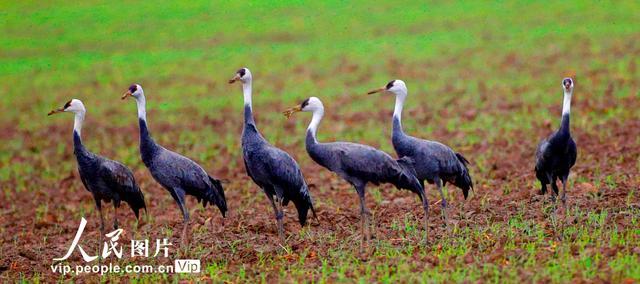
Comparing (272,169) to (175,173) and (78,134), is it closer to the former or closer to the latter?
(175,173)

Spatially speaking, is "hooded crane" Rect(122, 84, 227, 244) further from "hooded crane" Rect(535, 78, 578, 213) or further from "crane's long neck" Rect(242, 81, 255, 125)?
"hooded crane" Rect(535, 78, 578, 213)

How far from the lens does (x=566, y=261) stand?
355 inches

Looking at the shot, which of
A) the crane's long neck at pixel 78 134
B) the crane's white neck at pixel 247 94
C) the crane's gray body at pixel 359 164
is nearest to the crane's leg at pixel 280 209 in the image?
the crane's gray body at pixel 359 164

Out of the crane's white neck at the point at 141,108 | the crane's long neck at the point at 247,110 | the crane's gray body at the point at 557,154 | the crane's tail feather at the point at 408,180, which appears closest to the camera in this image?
the crane's tail feather at the point at 408,180

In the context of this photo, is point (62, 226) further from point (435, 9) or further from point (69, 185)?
point (435, 9)

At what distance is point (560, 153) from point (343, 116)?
9544 mm

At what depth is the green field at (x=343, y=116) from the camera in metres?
9.91

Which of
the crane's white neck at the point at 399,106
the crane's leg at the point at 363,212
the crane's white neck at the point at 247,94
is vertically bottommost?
the crane's leg at the point at 363,212

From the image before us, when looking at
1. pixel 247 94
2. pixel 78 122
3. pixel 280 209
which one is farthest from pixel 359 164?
pixel 78 122

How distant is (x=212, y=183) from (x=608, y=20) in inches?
763

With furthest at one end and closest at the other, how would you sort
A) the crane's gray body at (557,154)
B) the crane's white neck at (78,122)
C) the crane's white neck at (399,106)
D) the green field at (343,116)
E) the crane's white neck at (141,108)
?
the crane's white neck at (78,122) < the crane's white neck at (141,108) < the crane's white neck at (399,106) < the crane's gray body at (557,154) < the green field at (343,116)

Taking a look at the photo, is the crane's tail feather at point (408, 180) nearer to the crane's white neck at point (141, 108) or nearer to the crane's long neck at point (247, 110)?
the crane's long neck at point (247, 110)

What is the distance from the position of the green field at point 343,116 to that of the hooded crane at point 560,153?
0.49 meters

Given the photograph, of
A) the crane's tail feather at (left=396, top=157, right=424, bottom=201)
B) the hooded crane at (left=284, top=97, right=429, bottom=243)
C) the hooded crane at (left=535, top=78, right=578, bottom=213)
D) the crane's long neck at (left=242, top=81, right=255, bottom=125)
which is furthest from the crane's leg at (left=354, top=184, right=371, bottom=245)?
the hooded crane at (left=535, top=78, right=578, bottom=213)
